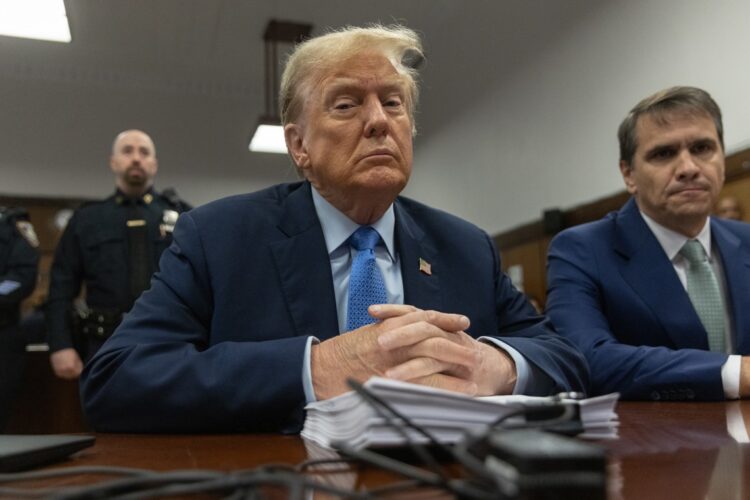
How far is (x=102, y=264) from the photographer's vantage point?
10.5 ft

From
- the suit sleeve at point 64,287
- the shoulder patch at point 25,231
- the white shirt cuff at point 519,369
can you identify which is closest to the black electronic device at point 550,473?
the white shirt cuff at point 519,369

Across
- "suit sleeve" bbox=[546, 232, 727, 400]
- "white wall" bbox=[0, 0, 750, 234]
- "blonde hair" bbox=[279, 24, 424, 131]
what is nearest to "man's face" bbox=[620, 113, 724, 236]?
"suit sleeve" bbox=[546, 232, 727, 400]

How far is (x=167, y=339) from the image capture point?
1159 mm

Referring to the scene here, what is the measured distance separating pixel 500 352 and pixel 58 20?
4.16m

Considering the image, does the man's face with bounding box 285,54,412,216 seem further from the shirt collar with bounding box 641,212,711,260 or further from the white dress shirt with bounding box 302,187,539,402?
the shirt collar with bounding box 641,212,711,260

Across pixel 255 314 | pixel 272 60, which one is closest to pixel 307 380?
pixel 255 314

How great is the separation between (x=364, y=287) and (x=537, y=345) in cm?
35

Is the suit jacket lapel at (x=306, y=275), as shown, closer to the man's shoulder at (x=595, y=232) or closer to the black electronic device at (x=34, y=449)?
the black electronic device at (x=34, y=449)

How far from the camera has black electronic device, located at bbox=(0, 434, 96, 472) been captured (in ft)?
2.07

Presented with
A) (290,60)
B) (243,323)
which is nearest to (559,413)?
(243,323)

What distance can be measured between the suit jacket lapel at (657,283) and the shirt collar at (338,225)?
77 centimetres

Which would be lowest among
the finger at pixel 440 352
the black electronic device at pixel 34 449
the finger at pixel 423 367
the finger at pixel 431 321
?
the black electronic device at pixel 34 449

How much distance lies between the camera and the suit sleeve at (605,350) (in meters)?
1.42

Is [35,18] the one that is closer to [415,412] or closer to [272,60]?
[272,60]
